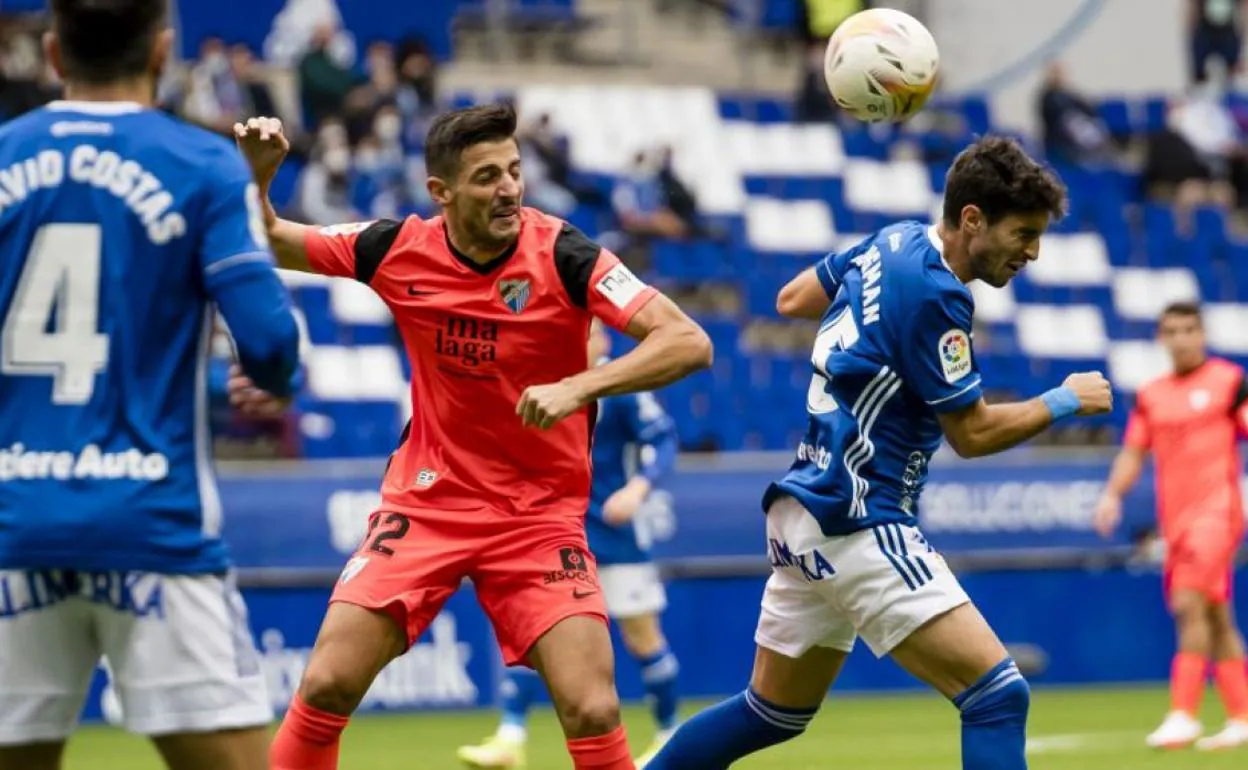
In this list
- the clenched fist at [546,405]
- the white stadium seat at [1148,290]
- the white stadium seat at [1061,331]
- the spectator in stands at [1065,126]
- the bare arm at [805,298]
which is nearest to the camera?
the clenched fist at [546,405]

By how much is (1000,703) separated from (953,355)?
104 cm

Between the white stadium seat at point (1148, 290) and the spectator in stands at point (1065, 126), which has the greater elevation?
the spectator in stands at point (1065, 126)

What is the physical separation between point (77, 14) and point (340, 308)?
1429 centimetres

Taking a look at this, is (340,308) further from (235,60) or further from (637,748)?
(637,748)

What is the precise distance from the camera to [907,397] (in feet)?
23.0

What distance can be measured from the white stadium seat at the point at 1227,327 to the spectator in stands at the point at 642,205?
5442 mm

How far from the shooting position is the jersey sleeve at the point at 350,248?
23.7 ft

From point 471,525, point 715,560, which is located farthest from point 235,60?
point 471,525

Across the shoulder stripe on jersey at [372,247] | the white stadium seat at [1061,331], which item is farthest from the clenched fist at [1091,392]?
the white stadium seat at [1061,331]

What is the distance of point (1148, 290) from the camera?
22922mm

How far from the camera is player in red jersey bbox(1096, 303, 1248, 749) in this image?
498 inches

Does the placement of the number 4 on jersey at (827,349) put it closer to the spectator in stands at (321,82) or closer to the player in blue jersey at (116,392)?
the player in blue jersey at (116,392)

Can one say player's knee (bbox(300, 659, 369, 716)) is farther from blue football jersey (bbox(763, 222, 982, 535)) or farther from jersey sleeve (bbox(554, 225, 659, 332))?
blue football jersey (bbox(763, 222, 982, 535))

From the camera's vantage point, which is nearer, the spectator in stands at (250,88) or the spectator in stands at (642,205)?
the spectator in stands at (250,88)
